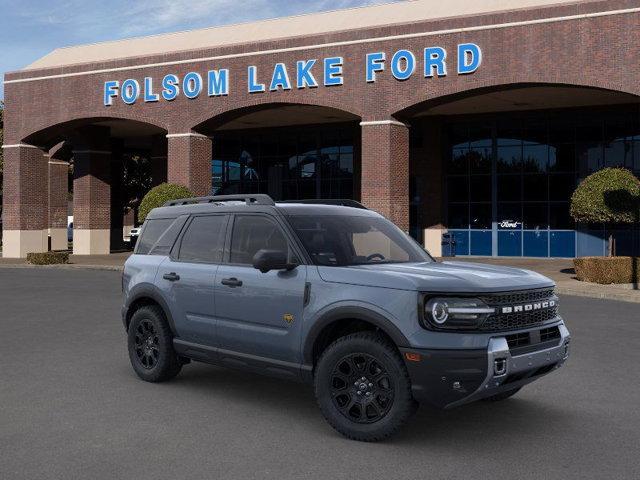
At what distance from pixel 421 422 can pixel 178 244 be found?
3183 millimetres

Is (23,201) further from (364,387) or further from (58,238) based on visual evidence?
(364,387)

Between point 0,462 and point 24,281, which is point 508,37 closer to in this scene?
point 24,281

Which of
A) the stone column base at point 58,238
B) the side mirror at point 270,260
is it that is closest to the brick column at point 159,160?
the stone column base at point 58,238

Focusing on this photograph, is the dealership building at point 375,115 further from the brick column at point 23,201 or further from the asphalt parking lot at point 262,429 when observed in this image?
the asphalt parking lot at point 262,429

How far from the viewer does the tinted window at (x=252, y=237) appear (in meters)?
6.92

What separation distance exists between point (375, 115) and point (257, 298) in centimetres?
2196

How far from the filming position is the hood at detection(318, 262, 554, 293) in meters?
5.61

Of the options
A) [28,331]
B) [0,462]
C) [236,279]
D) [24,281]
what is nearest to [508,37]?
[24,281]

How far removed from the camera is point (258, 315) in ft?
22.0

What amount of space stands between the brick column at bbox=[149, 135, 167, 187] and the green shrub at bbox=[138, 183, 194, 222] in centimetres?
1178

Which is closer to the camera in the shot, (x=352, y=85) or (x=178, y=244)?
(x=178, y=244)

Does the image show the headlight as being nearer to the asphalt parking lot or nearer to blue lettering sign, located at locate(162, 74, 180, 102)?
the asphalt parking lot

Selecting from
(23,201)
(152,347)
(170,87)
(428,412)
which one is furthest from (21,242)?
(428,412)

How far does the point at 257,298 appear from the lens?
670 centimetres
